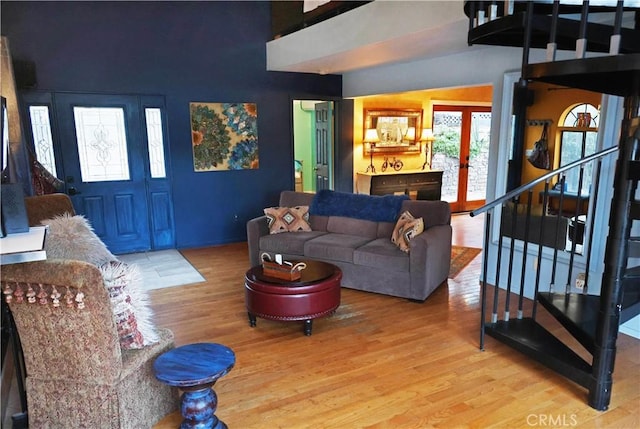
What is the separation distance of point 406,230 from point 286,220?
4.65 ft

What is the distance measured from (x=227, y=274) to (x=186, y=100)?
249 centimetres

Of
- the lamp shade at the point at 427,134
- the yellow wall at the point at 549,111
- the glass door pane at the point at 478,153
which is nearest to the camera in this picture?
the yellow wall at the point at 549,111

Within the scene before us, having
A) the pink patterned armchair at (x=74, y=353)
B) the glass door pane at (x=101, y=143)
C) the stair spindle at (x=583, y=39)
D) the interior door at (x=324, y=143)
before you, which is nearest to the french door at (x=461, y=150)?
the interior door at (x=324, y=143)

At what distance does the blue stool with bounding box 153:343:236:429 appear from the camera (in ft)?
6.81

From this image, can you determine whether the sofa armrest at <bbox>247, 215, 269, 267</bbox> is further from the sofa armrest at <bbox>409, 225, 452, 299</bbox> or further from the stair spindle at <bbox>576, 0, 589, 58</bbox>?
the stair spindle at <bbox>576, 0, 589, 58</bbox>

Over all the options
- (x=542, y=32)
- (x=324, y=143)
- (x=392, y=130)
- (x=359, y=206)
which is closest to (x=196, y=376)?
(x=542, y=32)

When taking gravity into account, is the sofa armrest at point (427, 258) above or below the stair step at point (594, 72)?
below

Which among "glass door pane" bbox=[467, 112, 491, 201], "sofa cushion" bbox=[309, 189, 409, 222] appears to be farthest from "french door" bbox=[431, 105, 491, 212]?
"sofa cushion" bbox=[309, 189, 409, 222]

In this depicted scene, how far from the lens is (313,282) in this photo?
11.1 ft

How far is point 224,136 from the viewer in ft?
20.4

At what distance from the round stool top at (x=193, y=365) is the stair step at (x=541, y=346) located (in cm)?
191

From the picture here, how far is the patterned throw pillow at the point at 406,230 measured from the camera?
4.11m

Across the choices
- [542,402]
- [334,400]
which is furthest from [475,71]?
[334,400]

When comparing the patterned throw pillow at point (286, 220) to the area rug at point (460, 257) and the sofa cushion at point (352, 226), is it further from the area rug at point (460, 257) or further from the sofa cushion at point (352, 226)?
the area rug at point (460, 257)
